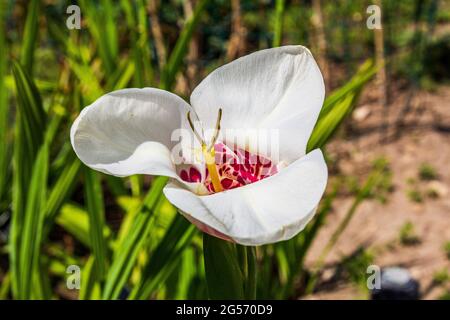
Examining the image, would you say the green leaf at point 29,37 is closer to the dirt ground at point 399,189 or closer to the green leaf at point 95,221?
the green leaf at point 95,221

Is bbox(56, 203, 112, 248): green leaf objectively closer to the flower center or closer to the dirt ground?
the dirt ground

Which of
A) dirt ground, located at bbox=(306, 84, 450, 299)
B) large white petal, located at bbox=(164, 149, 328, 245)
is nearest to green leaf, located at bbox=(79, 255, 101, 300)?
large white petal, located at bbox=(164, 149, 328, 245)

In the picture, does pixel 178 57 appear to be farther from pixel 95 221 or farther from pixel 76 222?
pixel 76 222

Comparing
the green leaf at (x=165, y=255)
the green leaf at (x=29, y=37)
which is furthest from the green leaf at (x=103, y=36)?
the green leaf at (x=165, y=255)

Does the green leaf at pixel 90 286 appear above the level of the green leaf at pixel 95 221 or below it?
below

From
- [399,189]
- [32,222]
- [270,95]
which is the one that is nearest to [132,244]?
[32,222]

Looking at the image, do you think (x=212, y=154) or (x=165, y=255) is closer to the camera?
(x=212, y=154)

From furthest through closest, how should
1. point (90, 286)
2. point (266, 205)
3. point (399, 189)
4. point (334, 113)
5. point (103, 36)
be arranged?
point (399, 189) < point (103, 36) < point (90, 286) < point (334, 113) < point (266, 205)
